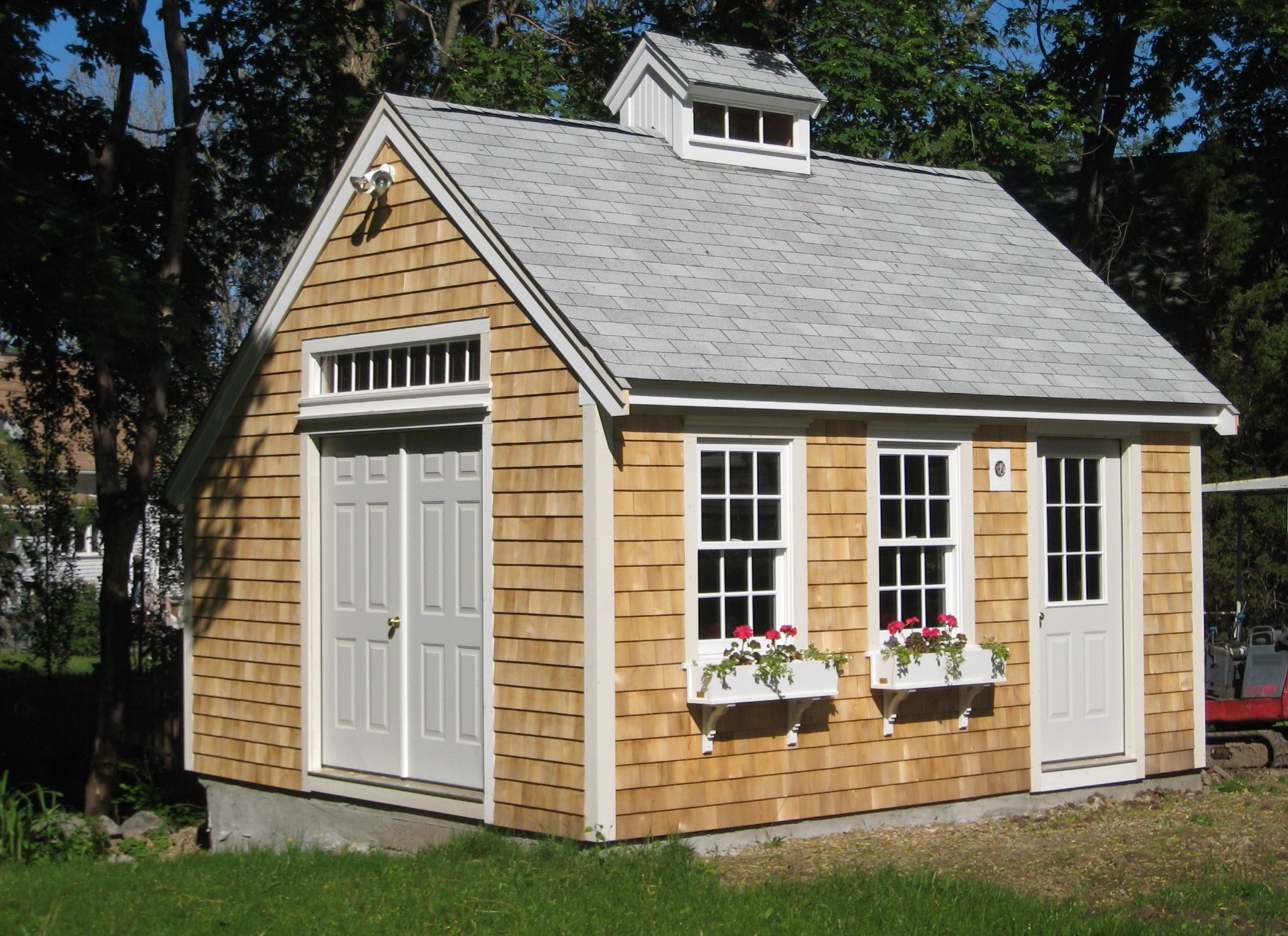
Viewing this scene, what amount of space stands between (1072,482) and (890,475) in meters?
1.85

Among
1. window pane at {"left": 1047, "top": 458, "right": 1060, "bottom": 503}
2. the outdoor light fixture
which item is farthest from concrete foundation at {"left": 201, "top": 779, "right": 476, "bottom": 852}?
window pane at {"left": 1047, "top": 458, "right": 1060, "bottom": 503}

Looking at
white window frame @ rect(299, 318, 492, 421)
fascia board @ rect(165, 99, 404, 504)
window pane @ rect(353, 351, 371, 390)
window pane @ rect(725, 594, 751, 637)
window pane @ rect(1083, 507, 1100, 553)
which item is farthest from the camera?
window pane @ rect(1083, 507, 1100, 553)

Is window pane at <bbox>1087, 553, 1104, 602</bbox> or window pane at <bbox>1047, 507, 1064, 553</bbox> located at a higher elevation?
window pane at <bbox>1047, 507, 1064, 553</bbox>

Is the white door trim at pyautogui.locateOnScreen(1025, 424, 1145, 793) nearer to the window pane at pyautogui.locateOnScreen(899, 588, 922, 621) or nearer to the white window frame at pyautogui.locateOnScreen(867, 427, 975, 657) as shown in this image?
the white window frame at pyautogui.locateOnScreen(867, 427, 975, 657)

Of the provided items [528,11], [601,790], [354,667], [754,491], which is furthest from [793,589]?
[528,11]

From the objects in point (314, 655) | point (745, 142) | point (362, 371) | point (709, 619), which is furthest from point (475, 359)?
point (745, 142)

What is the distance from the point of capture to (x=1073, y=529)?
461 inches

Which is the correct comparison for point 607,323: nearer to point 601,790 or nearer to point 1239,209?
point 601,790

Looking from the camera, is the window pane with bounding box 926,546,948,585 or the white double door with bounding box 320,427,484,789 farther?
the window pane with bounding box 926,546,948,585

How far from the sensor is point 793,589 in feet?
32.8

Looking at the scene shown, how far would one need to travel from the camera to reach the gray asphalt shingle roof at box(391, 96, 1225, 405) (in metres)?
9.83

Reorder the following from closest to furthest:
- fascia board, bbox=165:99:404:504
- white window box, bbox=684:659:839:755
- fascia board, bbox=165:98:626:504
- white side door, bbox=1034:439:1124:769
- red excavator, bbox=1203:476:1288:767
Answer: fascia board, bbox=165:98:626:504
white window box, bbox=684:659:839:755
fascia board, bbox=165:99:404:504
white side door, bbox=1034:439:1124:769
red excavator, bbox=1203:476:1288:767

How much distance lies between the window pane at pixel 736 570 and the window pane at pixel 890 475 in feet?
4.40

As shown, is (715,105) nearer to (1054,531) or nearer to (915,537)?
(915,537)
